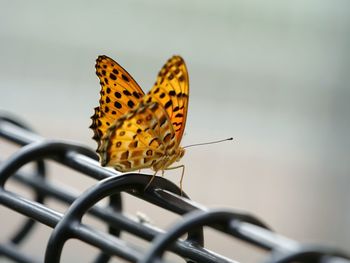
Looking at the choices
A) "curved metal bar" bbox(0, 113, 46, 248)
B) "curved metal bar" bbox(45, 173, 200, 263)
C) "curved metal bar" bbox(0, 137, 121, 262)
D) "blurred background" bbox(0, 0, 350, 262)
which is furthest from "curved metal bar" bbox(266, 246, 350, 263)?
"blurred background" bbox(0, 0, 350, 262)

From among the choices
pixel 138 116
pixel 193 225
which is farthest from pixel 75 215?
pixel 138 116

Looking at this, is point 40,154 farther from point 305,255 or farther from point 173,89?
point 305,255

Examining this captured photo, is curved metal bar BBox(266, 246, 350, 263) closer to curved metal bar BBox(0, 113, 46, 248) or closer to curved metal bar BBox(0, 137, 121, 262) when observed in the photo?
curved metal bar BBox(0, 137, 121, 262)

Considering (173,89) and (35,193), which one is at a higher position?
(173,89)

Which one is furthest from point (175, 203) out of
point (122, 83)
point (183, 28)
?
point (183, 28)

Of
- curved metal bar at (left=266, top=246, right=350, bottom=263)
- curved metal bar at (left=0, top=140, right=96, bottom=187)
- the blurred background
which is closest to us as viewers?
curved metal bar at (left=266, top=246, right=350, bottom=263)

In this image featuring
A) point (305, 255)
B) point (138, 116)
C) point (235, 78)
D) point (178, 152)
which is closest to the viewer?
point (305, 255)
